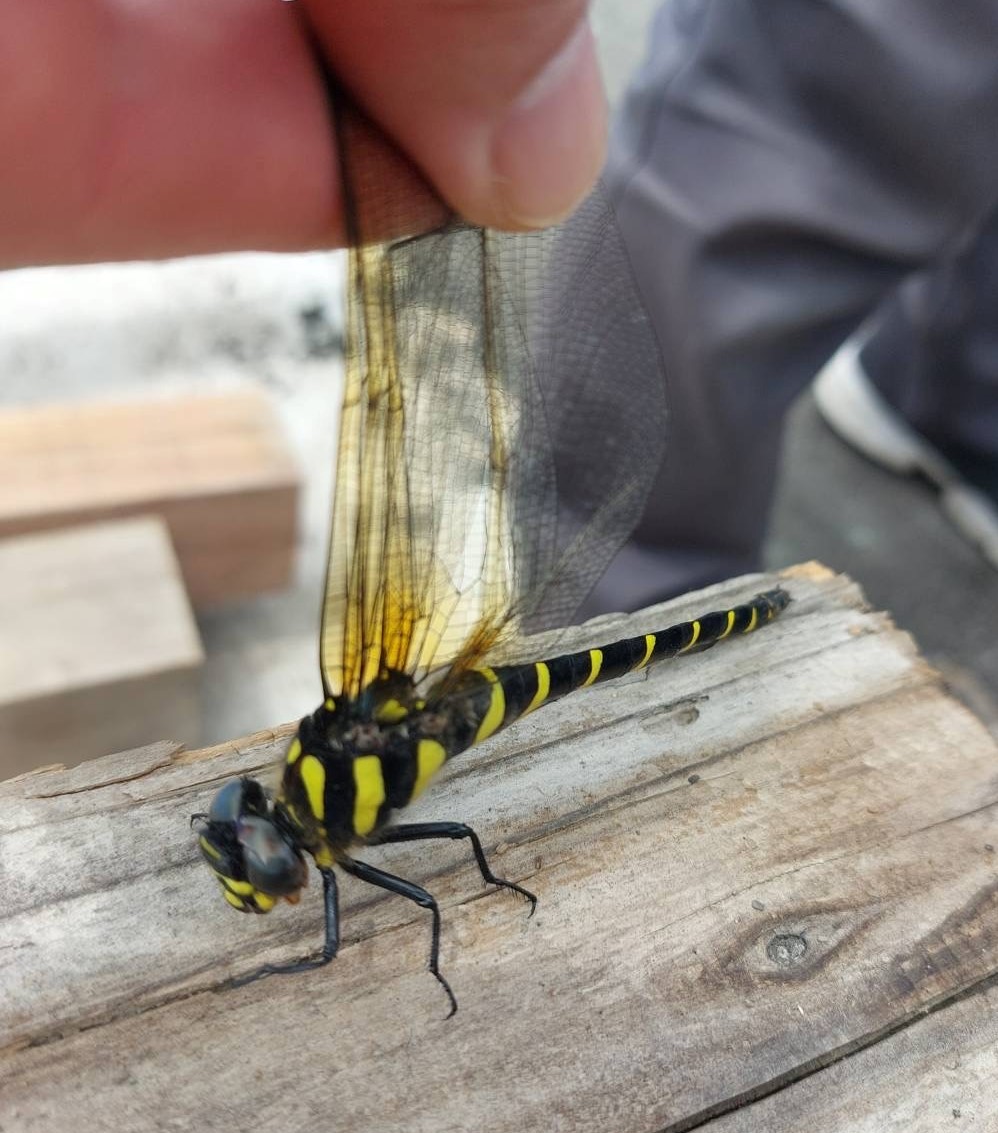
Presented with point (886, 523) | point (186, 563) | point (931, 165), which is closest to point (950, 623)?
point (886, 523)

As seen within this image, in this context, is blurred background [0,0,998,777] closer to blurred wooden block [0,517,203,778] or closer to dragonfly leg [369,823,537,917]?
blurred wooden block [0,517,203,778]

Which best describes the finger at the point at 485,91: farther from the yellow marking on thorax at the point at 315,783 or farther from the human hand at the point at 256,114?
the yellow marking on thorax at the point at 315,783

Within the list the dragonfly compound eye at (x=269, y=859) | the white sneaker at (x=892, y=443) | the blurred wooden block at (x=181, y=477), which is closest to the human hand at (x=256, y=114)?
the dragonfly compound eye at (x=269, y=859)

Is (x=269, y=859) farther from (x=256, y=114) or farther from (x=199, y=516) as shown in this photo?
(x=199, y=516)

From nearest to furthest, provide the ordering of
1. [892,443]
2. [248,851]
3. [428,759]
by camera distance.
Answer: [248,851] < [428,759] < [892,443]

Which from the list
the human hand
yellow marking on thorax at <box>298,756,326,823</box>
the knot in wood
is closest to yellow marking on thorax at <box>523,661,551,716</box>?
yellow marking on thorax at <box>298,756,326,823</box>

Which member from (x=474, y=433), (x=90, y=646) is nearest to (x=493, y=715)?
(x=474, y=433)
